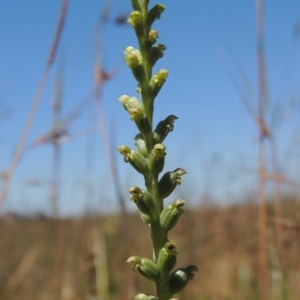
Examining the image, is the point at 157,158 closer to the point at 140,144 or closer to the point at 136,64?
the point at 140,144

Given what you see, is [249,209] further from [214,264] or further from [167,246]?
[167,246]

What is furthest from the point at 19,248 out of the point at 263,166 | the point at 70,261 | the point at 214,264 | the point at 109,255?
the point at 263,166

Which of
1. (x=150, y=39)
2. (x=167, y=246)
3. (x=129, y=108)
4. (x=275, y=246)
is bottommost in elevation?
(x=275, y=246)

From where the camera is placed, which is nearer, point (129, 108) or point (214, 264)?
point (129, 108)

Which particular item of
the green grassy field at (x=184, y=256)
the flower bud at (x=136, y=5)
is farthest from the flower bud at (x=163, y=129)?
the green grassy field at (x=184, y=256)

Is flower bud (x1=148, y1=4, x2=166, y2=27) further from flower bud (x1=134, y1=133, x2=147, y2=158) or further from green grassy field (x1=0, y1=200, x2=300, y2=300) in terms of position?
green grassy field (x1=0, y1=200, x2=300, y2=300)

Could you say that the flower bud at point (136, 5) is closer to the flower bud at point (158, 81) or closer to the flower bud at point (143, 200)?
the flower bud at point (158, 81)

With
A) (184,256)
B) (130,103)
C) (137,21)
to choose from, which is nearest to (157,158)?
(130,103)
